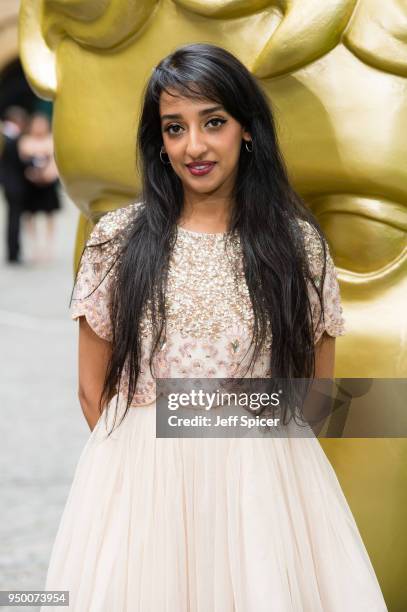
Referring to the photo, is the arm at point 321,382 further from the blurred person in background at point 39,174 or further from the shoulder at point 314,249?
the blurred person in background at point 39,174

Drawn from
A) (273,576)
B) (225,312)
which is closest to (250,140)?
(225,312)

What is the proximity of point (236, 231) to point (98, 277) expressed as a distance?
0.92 feet

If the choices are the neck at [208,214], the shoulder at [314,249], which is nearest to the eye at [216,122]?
the neck at [208,214]

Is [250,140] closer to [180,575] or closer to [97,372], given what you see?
[97,372]

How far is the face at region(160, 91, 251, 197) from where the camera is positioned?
2.17 m

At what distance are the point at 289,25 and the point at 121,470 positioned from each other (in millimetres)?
1071

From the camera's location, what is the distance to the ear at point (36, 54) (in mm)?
3025

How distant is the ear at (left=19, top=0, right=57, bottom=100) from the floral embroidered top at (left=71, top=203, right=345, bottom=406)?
0.87 metres

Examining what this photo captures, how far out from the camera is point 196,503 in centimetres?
222

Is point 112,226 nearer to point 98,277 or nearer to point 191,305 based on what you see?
point 98,277

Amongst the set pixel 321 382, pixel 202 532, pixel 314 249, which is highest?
pixel 314 249

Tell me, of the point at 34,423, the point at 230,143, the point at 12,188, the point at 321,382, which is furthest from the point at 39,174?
the point at 230,143

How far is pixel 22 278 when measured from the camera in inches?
413

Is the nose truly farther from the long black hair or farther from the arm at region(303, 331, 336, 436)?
the arm at region(303, 331, 336, 436)
